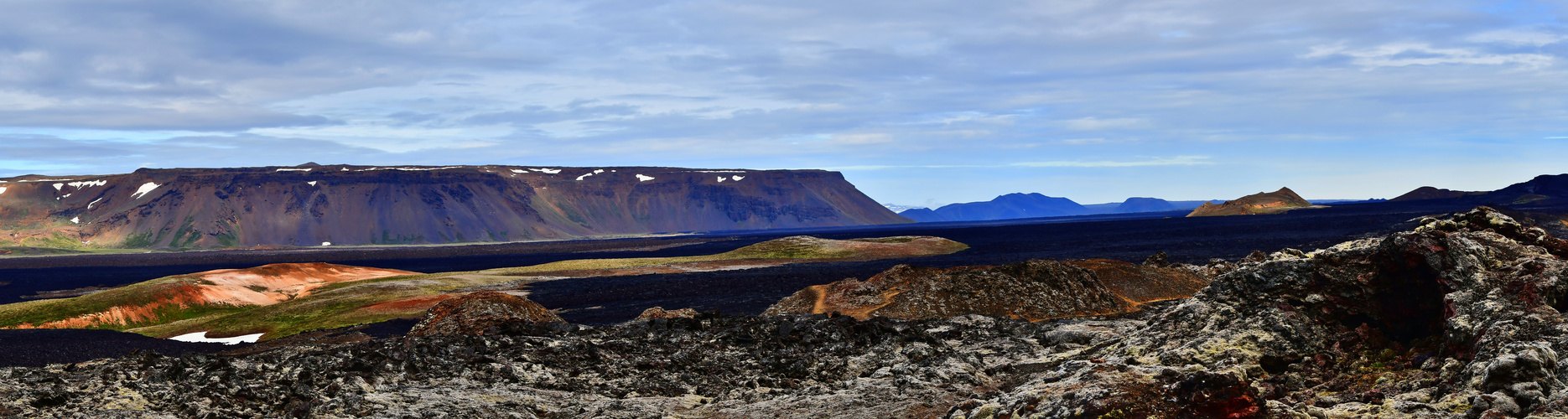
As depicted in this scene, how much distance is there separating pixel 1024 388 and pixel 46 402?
20799mm

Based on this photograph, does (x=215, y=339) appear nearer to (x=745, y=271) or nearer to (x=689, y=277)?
(x=689, y=277)

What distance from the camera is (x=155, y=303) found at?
64062 mm

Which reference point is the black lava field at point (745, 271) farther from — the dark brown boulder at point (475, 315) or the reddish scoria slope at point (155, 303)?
the reddish scoria slope at point (155, 303)

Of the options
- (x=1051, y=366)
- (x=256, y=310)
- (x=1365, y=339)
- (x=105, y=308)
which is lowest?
(x=256, y=310)

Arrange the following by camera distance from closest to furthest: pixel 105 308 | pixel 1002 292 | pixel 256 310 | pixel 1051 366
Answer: pixel 1051 366 → pixel 1002 292 → pixel 105 308 → pixel 256 310

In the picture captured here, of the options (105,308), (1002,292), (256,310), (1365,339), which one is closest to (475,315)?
(1002,292)

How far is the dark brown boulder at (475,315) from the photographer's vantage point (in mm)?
37000

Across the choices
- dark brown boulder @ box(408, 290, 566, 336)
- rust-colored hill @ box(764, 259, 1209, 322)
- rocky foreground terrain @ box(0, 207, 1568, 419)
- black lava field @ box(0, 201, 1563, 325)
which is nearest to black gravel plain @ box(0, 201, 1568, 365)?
black lava field @ box(0, 201, 1563, 325)

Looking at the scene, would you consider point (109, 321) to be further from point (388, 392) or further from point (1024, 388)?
point (1024, 388)

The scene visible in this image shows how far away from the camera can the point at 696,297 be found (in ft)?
218

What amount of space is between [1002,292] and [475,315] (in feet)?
79.1

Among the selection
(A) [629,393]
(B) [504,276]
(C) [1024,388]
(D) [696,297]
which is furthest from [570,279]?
(C) [1024,388]

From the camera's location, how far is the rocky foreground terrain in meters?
16.4

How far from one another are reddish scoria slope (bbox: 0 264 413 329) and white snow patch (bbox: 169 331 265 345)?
9549 millimetres
